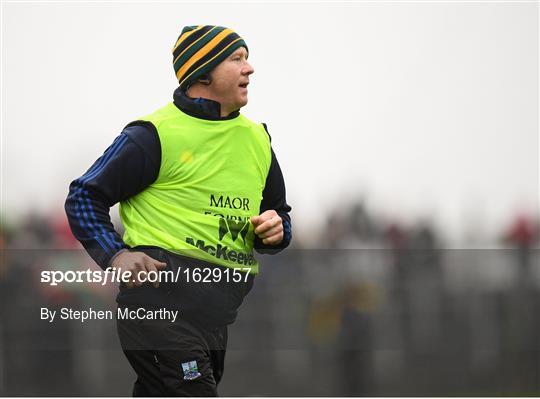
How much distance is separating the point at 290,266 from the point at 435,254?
5.09 feet

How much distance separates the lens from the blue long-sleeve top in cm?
473

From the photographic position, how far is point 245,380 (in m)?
10.7


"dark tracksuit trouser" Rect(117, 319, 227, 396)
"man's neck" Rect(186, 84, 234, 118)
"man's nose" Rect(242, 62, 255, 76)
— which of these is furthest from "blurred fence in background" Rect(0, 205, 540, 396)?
"man's nose" Rect(242, 62, 255, 76)

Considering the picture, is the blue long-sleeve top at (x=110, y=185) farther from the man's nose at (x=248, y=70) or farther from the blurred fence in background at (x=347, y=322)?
the blurred fence in background at (x=347, y=322)

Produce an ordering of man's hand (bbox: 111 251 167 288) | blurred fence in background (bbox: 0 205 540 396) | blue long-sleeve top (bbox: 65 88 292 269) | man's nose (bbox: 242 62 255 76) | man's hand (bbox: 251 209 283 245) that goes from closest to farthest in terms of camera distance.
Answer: man's hand (bbox: 111 251 167 288) < blue long-sleeve top (bbox: 65 88 292 269) < man's hand (bbox: 251 209 283 245) < man's nose (bbox: 242 62 255 76) < blurred fence in background (bbox: 0 205 540 396)

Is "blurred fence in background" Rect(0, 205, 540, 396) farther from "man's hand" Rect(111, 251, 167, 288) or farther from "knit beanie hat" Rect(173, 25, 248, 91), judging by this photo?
"man's hand" Rect(111, 251, 167, 288)

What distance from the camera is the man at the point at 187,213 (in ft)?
15.6

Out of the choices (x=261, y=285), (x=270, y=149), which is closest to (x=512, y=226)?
(x=261, y=285)

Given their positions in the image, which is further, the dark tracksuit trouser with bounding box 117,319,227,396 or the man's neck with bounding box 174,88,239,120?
the man's neck with bounding box 174,88,239,120

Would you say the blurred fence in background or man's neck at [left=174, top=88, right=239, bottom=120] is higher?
man's neck at [left=174, top=88, right=239, bottom=120]

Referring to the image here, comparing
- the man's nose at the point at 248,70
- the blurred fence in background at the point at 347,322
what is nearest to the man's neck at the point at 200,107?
the man's nose at the point at 248,70

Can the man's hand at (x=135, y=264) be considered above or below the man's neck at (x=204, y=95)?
below

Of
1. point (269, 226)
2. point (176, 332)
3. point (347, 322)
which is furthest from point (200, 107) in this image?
point (347, 322)

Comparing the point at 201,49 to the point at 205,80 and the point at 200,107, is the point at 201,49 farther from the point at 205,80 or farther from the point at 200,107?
the point at 200,107
